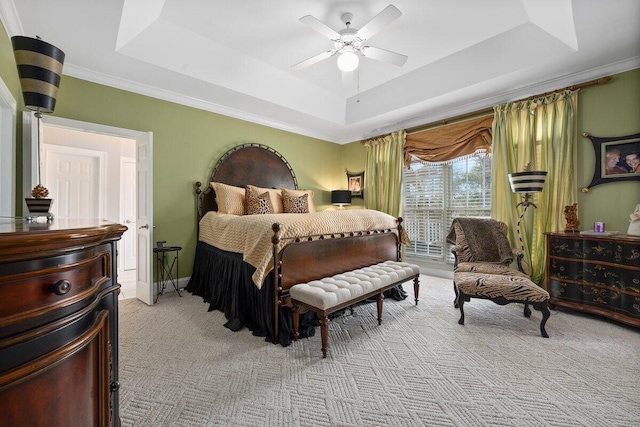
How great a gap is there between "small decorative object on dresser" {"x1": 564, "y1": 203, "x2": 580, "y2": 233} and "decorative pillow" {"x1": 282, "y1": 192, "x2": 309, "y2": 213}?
320 cm

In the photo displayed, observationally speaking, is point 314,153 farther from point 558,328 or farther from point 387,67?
point 558,328

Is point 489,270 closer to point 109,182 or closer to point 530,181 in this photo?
point 530,181

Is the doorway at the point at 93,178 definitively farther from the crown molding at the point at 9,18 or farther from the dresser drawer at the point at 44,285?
the dresser drawer at the point at 44,285

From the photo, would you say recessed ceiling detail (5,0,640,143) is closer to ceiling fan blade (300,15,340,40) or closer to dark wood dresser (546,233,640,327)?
ceiling fan blade (300,15,340,40)

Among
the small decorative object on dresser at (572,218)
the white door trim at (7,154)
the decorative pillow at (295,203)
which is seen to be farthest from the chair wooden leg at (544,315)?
the white door trim at (7,154)

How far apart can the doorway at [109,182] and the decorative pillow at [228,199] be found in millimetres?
875

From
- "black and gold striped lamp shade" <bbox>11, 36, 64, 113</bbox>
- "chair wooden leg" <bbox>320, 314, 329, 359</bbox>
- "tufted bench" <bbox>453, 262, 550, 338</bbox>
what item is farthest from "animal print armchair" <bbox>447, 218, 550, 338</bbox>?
"black and gold striped lamp shade" <bbox>11, 36, 64, 113</bbox>

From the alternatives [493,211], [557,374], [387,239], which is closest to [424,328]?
[557,374]

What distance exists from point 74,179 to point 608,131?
7.35m

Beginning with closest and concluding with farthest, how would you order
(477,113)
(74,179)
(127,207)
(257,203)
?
(257,203), (477,113), (74,179), (127,207)

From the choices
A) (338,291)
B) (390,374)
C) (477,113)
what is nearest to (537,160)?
(477,113)

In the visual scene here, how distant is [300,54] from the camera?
3.58 m

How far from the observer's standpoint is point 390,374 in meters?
1.93

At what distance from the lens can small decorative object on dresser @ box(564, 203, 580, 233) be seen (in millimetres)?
A: 3037
